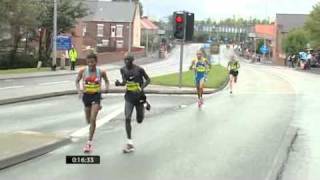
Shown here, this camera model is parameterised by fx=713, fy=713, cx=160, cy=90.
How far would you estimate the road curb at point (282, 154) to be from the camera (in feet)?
33.6

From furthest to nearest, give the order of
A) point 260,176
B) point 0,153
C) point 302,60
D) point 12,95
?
1. point 302,60
2. point 12,95
3. point 0,153
4. point 260,176

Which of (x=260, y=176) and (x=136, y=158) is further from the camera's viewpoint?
(x=136, y=158)

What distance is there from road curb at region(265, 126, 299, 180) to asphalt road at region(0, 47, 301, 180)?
96 mm

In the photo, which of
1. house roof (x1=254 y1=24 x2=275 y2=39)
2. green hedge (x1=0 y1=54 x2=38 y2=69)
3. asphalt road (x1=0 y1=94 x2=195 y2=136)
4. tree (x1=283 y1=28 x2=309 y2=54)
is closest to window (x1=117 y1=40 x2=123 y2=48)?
tree (x1=283 y1=28 x2=309 y2=54)

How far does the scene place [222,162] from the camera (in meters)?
11.2

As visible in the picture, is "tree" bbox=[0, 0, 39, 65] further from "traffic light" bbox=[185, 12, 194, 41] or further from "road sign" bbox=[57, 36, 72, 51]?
"traffic light" bbox=[185, 12, 194, 41]

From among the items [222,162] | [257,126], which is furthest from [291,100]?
[222,162]

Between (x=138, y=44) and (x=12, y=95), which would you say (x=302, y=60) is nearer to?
(x=12, y=95)

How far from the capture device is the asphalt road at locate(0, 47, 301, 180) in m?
10.1

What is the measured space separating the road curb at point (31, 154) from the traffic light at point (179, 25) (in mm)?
15760

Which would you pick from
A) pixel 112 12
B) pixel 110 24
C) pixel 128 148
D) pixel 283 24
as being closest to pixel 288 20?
pixel 283 24

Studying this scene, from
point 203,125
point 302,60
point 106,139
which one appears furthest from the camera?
point 302,60

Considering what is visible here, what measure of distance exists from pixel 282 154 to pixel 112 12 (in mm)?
105315

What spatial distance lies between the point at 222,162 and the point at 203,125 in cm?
535
